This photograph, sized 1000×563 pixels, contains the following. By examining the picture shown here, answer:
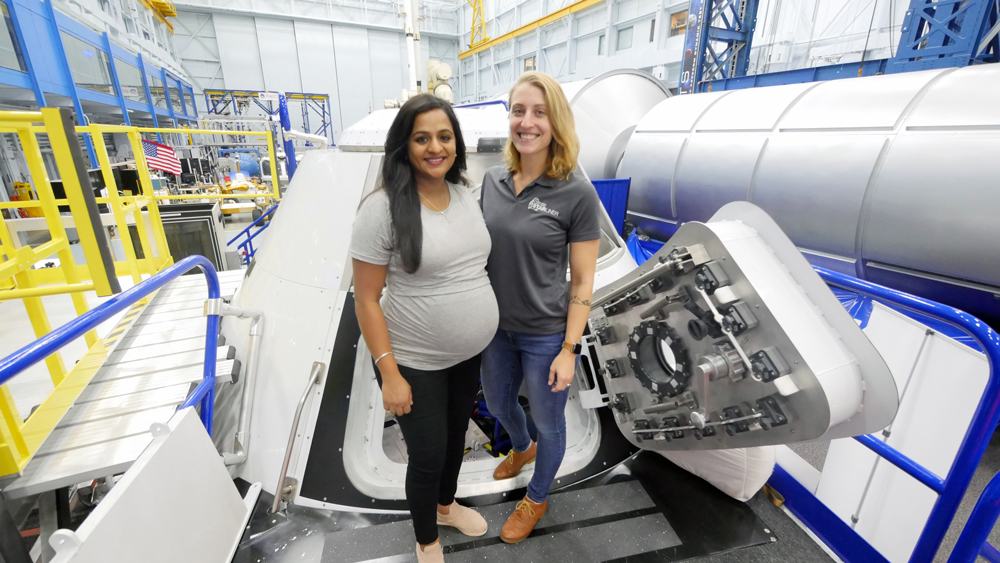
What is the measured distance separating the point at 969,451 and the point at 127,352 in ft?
12.1

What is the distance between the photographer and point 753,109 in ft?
13.2

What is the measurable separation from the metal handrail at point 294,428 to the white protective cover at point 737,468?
1799mm

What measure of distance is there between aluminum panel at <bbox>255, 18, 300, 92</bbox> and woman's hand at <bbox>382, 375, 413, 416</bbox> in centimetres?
2245

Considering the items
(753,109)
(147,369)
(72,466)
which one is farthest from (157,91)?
(753,109)

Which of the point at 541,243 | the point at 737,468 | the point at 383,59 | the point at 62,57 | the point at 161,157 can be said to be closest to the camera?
the point at 541,243

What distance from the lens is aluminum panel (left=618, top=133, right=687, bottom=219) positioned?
15.2 ft

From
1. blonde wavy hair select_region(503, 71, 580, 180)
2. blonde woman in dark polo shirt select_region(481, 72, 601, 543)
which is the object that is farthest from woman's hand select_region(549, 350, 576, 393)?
blonde wavy hair select_region(503, 71, 580, 180)

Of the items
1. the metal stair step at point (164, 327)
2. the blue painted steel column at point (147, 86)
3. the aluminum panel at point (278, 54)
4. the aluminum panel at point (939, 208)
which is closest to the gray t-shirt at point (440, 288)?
the metal stair step at point (164, 327)

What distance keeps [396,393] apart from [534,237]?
0.65 meters

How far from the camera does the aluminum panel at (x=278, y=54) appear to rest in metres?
19.0

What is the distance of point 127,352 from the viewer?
241cm

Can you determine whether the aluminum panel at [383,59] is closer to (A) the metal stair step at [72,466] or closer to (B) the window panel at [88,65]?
(B) the window panel at [88,65]

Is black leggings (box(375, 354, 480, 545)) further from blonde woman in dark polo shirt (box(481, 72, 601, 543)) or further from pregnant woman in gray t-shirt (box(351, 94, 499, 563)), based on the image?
blonde woman in dark polo shirt (box(481, 72, 601, 543))

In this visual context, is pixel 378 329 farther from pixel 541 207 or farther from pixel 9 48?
pixel 9 48
